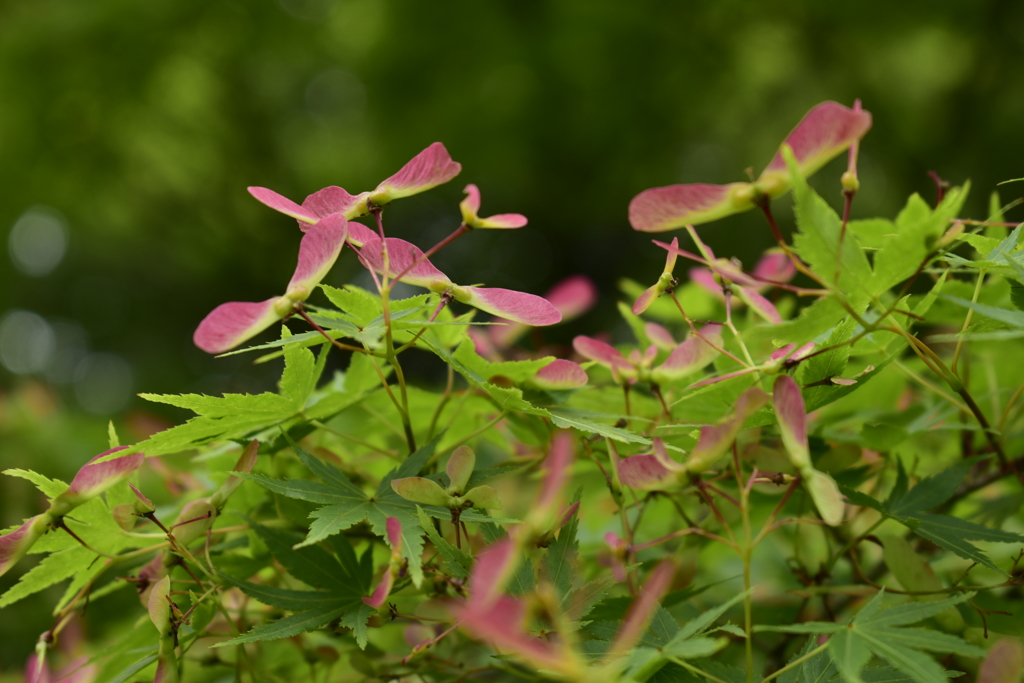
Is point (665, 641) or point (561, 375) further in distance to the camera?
point (561, 375)

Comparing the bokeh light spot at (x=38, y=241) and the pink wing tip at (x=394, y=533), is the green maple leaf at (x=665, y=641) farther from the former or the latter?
the bokeh light spot at (x=38, y=241)

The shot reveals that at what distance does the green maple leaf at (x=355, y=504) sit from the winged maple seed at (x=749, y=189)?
20cm

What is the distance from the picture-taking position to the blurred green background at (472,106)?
383cm

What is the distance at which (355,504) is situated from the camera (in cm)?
46

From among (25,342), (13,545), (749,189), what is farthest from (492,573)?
(25,342)

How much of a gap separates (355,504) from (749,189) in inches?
12.8

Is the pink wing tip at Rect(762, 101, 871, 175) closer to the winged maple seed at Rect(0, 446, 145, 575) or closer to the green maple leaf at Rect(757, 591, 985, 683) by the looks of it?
the green maple leaf at Rect(757, 591, 985, 683)

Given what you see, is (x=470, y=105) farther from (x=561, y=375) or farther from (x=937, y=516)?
(x=937, y=516)

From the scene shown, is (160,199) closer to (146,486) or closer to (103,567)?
(146,486)

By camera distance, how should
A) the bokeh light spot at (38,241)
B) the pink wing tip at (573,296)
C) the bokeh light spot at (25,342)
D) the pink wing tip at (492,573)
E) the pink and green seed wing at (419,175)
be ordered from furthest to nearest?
1. the bokeh light spot at (25,342)
2. the bokeh light spot at (38,241)
3. the pink wing tip at (573,296)
4. the pink and green seed wing at (419,175)
5. the pink wing tip at (492,573)

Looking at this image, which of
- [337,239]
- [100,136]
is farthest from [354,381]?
[100,136]

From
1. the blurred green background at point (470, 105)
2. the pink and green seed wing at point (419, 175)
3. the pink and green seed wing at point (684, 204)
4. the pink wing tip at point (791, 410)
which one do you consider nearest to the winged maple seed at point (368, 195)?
the pink and green seed wing at point (419, 175)

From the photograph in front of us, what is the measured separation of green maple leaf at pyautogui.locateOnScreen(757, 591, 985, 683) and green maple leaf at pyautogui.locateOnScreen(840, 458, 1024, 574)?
90mm

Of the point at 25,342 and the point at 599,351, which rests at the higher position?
the point at 599,351
